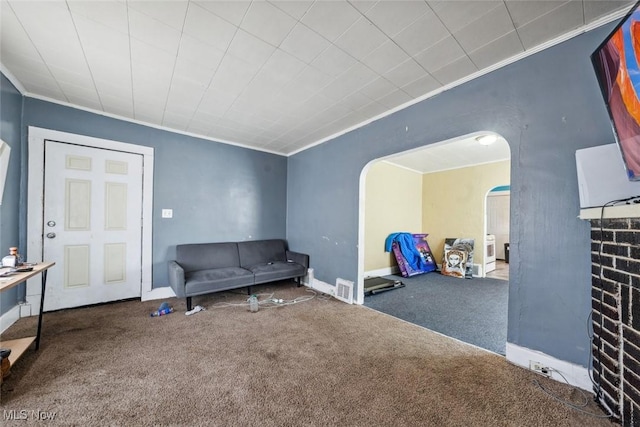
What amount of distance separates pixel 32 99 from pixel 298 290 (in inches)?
166

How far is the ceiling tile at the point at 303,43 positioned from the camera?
1808 millimetres

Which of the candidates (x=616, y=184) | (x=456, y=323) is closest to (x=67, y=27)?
(x=616, y=184)

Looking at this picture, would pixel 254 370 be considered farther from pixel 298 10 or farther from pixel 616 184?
pixel 616 184

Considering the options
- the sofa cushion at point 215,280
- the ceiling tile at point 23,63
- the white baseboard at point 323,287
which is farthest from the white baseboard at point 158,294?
the ceiling tile at point 23,63

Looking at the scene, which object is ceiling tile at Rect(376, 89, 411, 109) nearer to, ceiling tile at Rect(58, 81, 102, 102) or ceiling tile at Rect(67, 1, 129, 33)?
ceiling tile at Rect(67, 1, 129, 33)

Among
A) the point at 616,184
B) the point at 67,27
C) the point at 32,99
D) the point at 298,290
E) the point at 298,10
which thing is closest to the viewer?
the point at 616,184

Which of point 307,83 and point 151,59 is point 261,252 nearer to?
point 307,83

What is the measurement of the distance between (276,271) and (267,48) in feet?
9.57

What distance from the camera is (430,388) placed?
1.70m

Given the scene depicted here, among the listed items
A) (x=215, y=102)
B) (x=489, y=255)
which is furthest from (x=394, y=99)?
(x=489, y=255)

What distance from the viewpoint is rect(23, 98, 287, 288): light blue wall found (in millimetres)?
3158

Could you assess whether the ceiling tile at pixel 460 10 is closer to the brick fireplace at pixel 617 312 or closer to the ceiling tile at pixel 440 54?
the ceiling tile at pixel 440 54

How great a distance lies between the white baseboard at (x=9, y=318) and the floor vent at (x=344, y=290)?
367cm

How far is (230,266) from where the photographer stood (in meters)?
3.92
